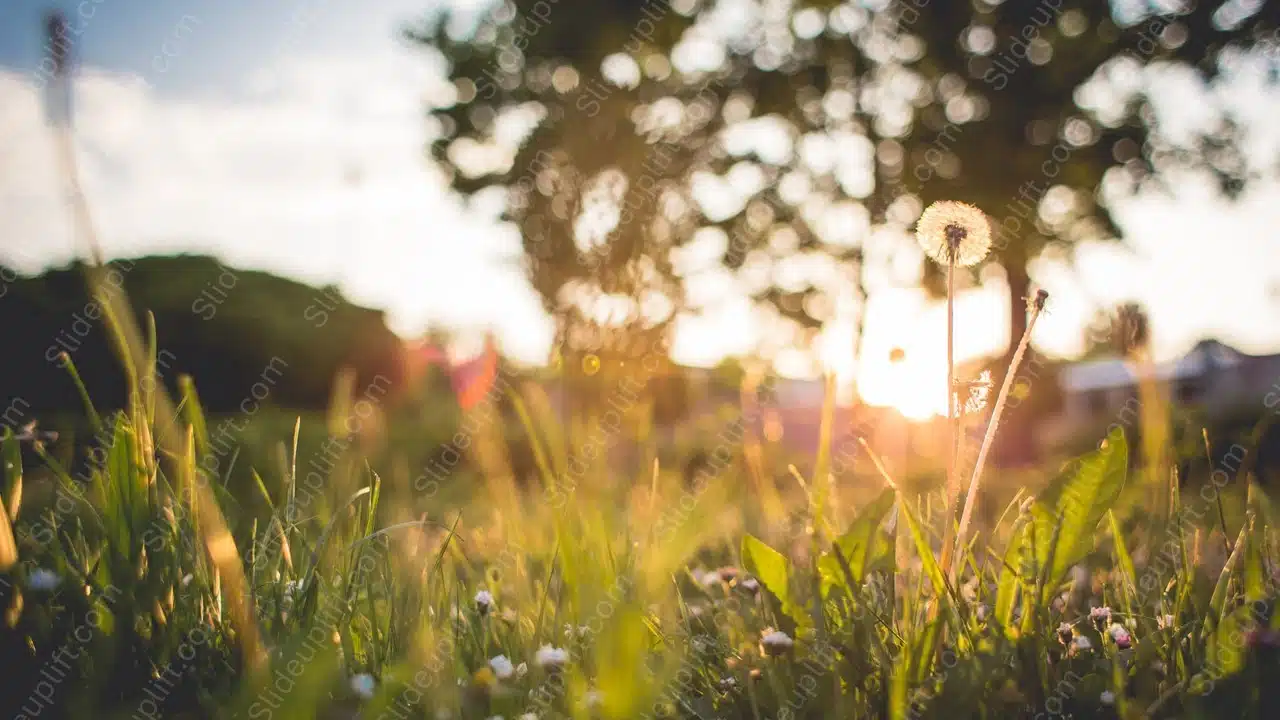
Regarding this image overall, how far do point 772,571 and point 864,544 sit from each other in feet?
0.64

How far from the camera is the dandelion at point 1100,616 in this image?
4.96ft

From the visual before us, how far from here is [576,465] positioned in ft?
6.52

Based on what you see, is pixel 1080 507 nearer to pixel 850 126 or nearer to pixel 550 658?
pixel 550 658

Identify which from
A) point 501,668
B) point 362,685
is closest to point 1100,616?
point 501,668

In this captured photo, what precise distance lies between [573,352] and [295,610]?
37.9ft

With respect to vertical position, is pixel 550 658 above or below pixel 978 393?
below

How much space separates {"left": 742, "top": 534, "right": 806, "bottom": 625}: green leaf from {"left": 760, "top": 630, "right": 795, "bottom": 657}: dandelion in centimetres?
8

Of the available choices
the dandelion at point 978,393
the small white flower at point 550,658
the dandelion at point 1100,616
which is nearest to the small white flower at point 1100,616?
the dandelion at point 1100,616

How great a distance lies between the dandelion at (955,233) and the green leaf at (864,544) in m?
0.56

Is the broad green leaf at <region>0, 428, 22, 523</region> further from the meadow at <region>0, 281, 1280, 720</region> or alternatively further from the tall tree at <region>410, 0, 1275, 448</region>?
the tall tree at <region>410, 0, 1275, 448</region>

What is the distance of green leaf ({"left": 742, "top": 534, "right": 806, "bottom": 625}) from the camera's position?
1.52 metres

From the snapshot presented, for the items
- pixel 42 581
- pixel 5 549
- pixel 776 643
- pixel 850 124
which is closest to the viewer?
pixel 5 549

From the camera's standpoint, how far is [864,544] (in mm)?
1450

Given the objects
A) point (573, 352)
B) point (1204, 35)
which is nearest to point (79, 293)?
point (573, 352)
